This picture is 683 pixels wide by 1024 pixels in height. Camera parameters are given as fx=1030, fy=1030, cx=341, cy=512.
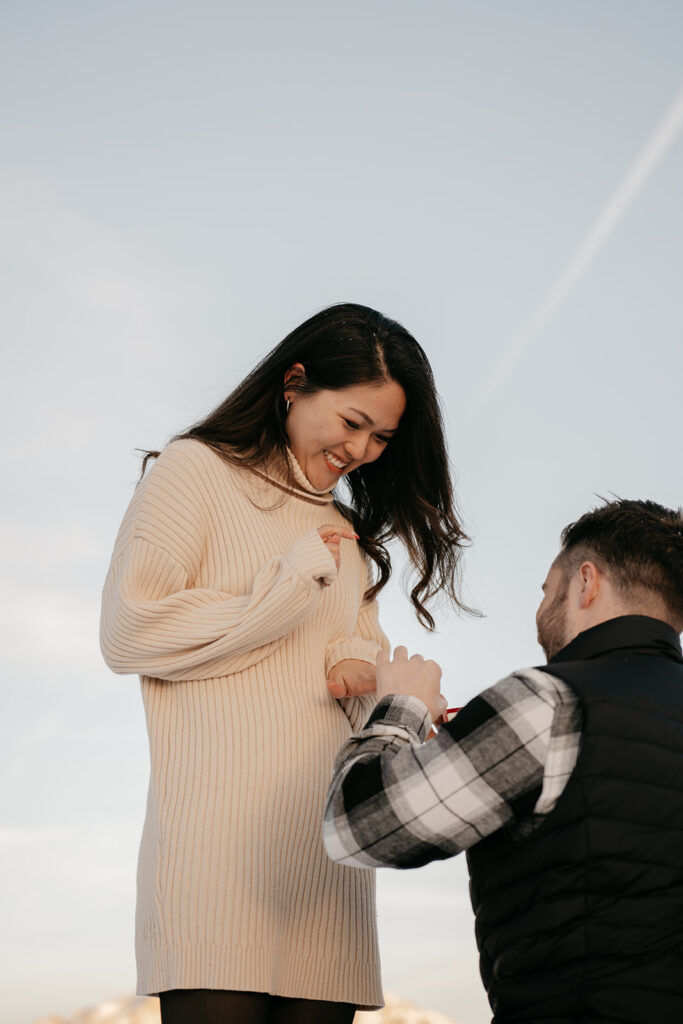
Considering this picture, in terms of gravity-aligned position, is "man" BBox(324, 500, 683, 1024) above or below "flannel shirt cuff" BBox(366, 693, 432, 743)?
below

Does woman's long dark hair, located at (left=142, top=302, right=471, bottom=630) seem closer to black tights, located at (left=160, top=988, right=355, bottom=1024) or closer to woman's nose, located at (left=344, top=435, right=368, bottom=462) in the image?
woman's nose, located at (left=344, top=435, right=368, bottom=462)

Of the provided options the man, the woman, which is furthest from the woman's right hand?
the man

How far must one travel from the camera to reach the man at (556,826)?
130 cm

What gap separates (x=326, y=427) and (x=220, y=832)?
83cm

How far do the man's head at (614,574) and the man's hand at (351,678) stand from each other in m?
0.35

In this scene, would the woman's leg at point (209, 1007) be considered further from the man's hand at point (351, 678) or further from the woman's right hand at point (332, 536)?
the woman's right hand at point (332, 536)

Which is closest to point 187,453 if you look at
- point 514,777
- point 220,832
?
point 220,832

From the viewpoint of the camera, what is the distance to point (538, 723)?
133 centimetres

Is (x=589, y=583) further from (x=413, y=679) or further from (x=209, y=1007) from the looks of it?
(x=209, y=1007)

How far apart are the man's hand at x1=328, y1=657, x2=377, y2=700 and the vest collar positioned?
0.47m

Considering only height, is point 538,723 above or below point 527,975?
above

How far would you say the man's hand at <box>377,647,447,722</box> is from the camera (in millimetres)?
1608

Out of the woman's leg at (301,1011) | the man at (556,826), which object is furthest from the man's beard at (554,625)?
the woman's leg at (301,1011)

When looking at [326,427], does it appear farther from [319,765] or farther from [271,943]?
[271,943]
